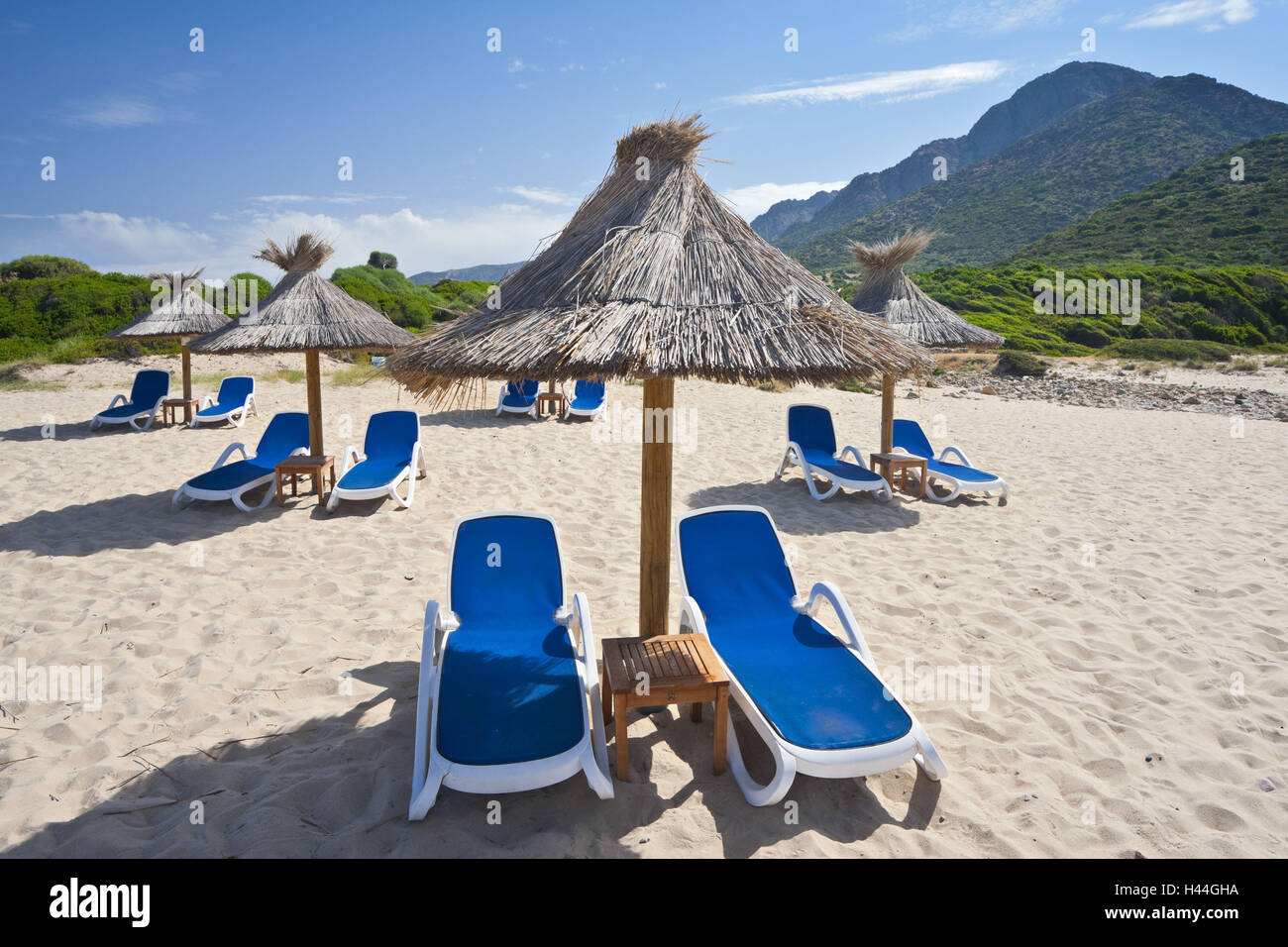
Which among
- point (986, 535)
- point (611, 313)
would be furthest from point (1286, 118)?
point (611, 313)

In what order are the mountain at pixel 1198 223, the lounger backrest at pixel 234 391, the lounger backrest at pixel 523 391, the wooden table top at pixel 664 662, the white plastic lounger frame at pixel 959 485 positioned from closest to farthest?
the wooden table top at pixel 664 662
the white plastic lounger frame at pixel 959 485
the lounger backrest at pixel 523 391
the lounger backrest at pixel 234 391
the mountain at pixel 1198 223

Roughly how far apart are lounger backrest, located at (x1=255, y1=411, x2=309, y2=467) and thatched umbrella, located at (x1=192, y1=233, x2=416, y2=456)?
0.50 m

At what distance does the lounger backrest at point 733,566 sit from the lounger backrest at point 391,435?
187 inches

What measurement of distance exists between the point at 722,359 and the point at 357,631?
113 inches

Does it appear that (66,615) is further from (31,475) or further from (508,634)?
(31,475)

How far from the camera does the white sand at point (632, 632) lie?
2.58 m

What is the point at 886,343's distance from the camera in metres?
3.35

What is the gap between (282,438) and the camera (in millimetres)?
7609

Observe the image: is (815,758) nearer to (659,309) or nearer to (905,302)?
(659,309)

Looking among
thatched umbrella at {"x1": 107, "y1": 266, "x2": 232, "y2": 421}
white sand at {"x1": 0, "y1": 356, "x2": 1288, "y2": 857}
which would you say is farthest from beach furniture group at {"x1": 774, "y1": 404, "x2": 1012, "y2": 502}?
thatched umbrella at {"x1": 107, "y1": 266, "x2": 232, "y2": 421}

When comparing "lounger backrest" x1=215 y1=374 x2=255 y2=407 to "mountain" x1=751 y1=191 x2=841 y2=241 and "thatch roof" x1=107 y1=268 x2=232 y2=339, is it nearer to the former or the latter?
"thatch roof" x1=107 y1=268 x2=232 y2=339

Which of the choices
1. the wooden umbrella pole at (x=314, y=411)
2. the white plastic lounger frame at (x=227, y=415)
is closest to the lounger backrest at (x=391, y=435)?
the wooden umbrella pole at (x=314, y=411)

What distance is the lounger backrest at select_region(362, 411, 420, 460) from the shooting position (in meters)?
7.61

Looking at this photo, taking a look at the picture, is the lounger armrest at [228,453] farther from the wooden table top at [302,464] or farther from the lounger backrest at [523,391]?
the lounger backrest at [523,391]
